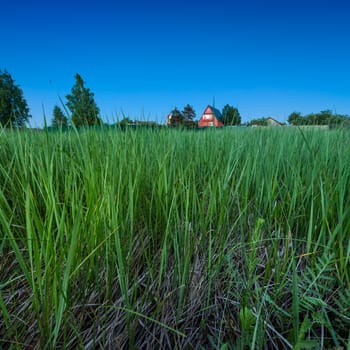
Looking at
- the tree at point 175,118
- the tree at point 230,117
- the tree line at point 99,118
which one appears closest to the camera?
the tree line at point 99,118

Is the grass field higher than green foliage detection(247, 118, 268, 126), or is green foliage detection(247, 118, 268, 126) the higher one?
green foliage detection(247, 118, 268, 126)

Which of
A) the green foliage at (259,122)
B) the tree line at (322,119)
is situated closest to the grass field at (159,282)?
the tree line at (322,119)

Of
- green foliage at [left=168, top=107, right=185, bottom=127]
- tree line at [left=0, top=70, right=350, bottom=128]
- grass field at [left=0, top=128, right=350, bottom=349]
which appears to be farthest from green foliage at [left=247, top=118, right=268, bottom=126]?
grass field at [left=0, top=128, right=350, bottom=349]

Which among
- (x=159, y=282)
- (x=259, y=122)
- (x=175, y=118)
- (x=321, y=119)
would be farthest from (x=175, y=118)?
(x=159, y=282)

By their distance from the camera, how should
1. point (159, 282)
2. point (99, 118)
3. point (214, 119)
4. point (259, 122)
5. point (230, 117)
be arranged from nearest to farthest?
1. point (159, 282)
2. point (99, 118)
3. point (230, 117)
4. point (214, 119)
5. point (259, 122)

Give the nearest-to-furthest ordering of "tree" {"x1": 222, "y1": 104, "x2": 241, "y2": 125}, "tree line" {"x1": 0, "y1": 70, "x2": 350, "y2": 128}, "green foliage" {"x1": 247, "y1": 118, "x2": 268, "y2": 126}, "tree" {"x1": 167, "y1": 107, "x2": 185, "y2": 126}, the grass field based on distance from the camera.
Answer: the grass field < "tree line" {"x1": 0, "y1": 70, "x2": 350, "y2": 128} < "tree" {"x1": 222, "y1": 104, "x2": 241, "y2": 125} < "tree" {"x1": 167, "y1": 107, "x2": 185, "y2": 126} < "green foliage" {"x1": 247, "y1": 118, "x2": 268, "y2": 126}

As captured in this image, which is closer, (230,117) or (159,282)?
(159,282)

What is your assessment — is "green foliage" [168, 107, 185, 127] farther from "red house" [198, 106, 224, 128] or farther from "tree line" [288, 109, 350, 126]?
"tree line" [288, 109, 350, 126]

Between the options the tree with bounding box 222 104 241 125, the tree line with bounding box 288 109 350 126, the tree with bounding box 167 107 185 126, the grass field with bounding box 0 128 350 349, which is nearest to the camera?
the grass field with bounding box 0 128 350 349

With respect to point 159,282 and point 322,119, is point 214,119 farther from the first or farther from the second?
point 159,282

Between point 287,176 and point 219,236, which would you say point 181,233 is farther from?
point 287,176

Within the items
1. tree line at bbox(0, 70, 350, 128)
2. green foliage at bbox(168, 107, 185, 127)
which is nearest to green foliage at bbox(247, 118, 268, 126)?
tree line at bbox(0, 70, 350, 128)

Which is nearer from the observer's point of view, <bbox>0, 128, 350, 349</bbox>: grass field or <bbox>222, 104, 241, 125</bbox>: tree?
<bbox>0, 128, 350, 349</bbox>: grass field

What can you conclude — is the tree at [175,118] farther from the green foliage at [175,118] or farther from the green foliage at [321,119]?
the green foliage at [321,119]
